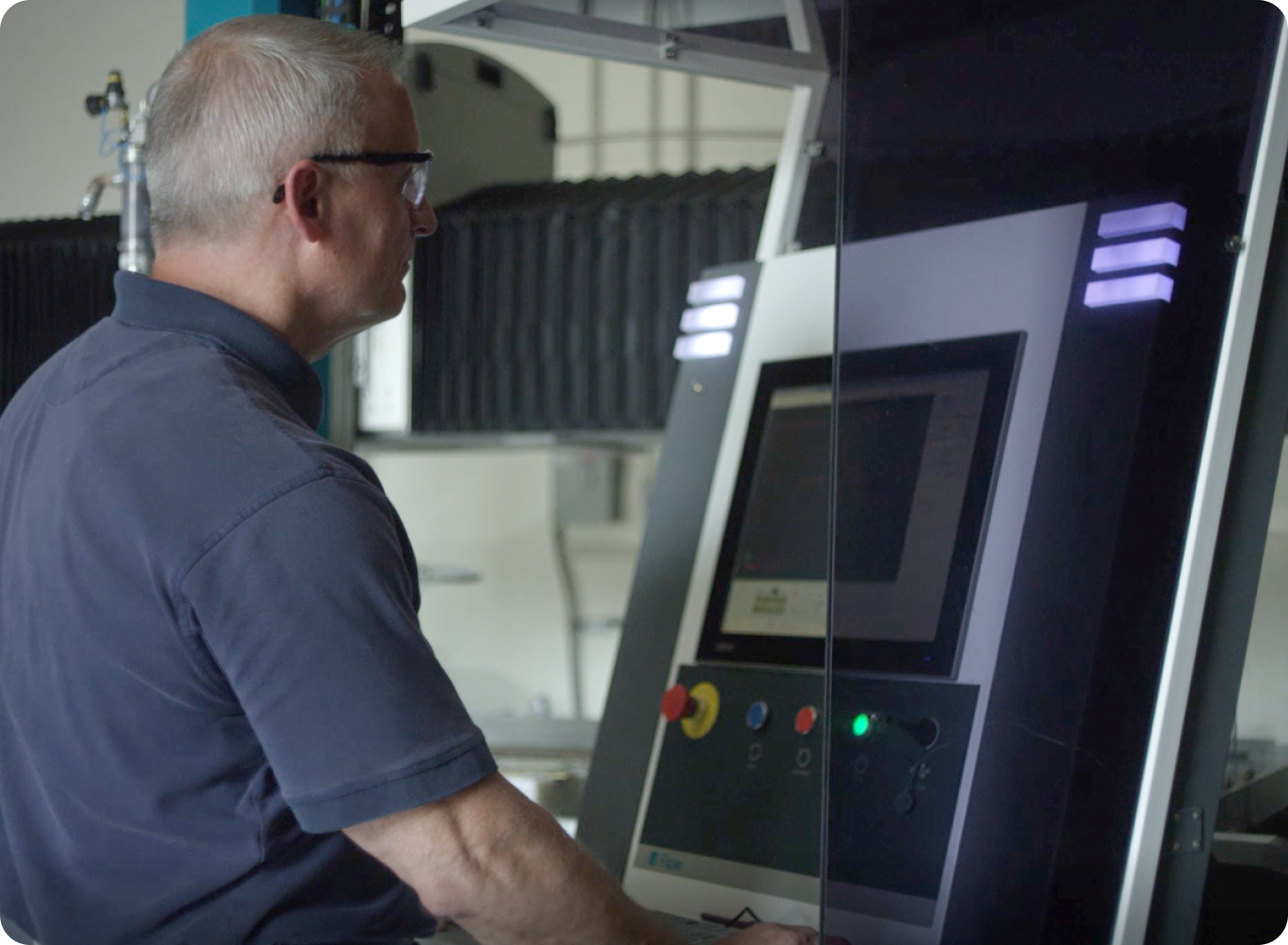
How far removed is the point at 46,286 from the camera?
151 centimetres

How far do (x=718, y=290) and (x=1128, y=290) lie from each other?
0.61 meters

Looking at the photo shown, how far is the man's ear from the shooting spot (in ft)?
3.32

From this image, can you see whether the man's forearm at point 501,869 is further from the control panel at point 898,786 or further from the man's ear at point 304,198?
the man's ear at point 304,198

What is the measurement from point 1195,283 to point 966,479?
21 centimetres

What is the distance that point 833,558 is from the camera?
87cm

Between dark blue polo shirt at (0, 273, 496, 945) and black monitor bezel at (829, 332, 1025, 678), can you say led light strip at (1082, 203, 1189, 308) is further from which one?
dark blue polo shirt at (0, 273, 496, 945)

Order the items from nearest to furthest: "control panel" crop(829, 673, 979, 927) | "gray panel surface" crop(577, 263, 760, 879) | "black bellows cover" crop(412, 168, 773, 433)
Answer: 1. "control panel" crop(829, 673, 979, 927)
2. "gray panel surface" crop(577, 263, 760, 879)
3. "black bellows cover" crop(412, 168, 773, 433)

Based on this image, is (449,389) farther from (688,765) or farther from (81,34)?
(688,765)

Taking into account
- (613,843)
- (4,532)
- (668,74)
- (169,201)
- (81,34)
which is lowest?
(613,843)

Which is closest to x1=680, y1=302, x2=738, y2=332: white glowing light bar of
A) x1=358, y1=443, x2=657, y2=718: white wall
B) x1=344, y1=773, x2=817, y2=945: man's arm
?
x1=344, y1=773, x2=817, y2=945: man's arm

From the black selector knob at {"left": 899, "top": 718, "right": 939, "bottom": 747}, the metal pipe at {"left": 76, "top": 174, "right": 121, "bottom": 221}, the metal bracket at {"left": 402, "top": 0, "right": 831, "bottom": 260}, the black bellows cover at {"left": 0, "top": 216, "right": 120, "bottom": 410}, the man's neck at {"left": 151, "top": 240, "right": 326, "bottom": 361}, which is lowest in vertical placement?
the black selector knob at {"left": 899, "top": 718, "right": 939, "bottom": 747}

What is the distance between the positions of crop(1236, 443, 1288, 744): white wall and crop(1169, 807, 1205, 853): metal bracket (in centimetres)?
6

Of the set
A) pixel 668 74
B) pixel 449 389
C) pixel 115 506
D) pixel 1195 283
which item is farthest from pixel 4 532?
pixel 668 74

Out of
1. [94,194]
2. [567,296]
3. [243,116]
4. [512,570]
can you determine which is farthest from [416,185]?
[512,570]
